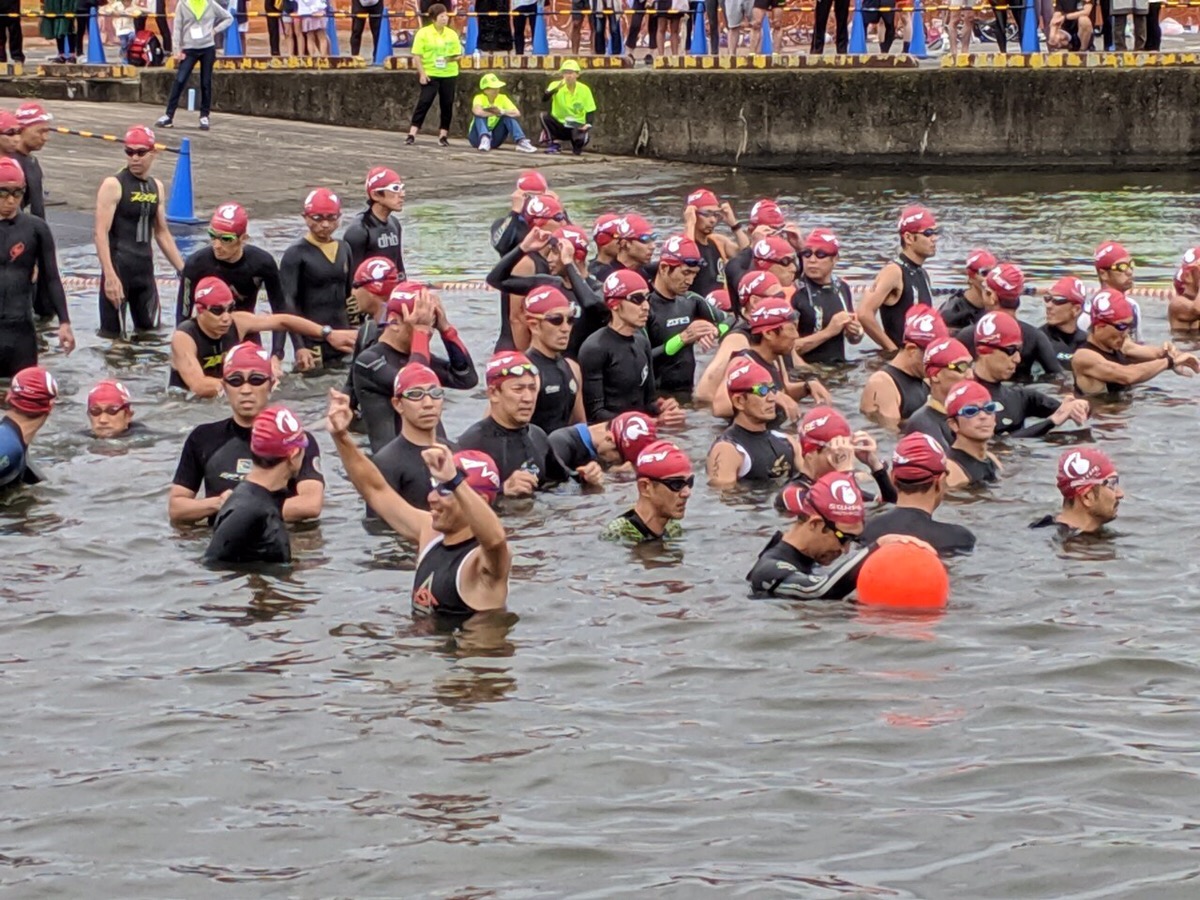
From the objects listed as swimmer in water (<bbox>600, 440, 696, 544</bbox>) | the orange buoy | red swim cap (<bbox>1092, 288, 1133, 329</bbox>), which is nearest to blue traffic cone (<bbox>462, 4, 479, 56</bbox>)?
red swim cap (<bbox>1092, 288, 1133, 329</bbox>)

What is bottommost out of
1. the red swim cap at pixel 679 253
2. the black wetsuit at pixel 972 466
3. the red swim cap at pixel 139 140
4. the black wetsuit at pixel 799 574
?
the black wetsuit at pixel 799 574

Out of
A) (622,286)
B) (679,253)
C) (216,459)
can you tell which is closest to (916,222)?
(679,253)

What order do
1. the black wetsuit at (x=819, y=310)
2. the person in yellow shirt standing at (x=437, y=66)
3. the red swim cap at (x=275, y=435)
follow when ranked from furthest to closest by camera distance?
1. the person in yellow shirt standing at (x=437, y=66)
2. the black wetsuit at (x=819, y=310)
3. the red swim cap at (x=275, y=435)

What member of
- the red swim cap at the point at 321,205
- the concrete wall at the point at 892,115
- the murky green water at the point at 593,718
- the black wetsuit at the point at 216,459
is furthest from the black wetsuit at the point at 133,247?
the concrete wall at the point at 892,115

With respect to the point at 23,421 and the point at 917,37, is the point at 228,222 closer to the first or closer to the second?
the point at 23,421

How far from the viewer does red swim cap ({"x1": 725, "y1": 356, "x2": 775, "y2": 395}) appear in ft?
39.1

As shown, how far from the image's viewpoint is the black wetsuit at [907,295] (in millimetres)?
15391

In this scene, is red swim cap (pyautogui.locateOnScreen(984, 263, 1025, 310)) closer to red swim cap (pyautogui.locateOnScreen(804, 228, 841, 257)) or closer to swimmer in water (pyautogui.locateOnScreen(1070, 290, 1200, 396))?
swimmer in water (pyautogui.locateOnScreen(1070, 290, 1200, 396))

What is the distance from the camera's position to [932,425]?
11984mm

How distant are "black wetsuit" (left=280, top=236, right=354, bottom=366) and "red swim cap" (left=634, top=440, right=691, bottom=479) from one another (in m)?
4.94

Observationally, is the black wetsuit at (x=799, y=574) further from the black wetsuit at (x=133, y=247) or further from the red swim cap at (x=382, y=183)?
the black wetsuit at (x=133, y=247)

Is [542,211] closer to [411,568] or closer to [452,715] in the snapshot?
[411,568]

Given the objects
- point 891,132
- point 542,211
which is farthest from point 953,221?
point 542,211

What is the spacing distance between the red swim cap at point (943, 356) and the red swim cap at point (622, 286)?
2040mm
